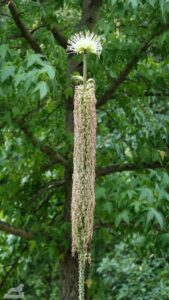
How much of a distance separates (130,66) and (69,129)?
0.66m

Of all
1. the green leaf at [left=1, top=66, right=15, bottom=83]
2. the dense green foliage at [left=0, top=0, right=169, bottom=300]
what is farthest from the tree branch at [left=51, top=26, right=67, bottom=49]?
the green leaf at [left=1, top=66, right=15, bottom=83]

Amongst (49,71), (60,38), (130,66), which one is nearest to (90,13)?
(60,38)

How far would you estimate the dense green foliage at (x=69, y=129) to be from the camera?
3.12 meters

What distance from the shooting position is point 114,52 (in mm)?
3508

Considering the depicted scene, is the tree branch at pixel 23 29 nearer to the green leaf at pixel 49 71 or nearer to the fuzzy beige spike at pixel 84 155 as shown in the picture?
the green leaf at pixel 49 71

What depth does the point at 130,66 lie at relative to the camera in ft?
12.1

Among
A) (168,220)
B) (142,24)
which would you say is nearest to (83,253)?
(168,220)

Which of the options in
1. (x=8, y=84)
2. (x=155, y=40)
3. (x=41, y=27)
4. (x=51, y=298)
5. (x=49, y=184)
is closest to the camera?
(x=8, y=84)

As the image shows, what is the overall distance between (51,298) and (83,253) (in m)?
4.87

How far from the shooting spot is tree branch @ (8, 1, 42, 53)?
3303mm

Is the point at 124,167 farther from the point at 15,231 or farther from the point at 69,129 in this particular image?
the point at 15,231

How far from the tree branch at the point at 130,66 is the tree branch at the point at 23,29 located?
1.61 feet

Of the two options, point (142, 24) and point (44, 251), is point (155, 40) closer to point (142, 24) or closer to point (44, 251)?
point (142, 24)

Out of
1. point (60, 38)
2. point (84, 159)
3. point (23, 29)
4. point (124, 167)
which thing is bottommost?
point (84, 159)
